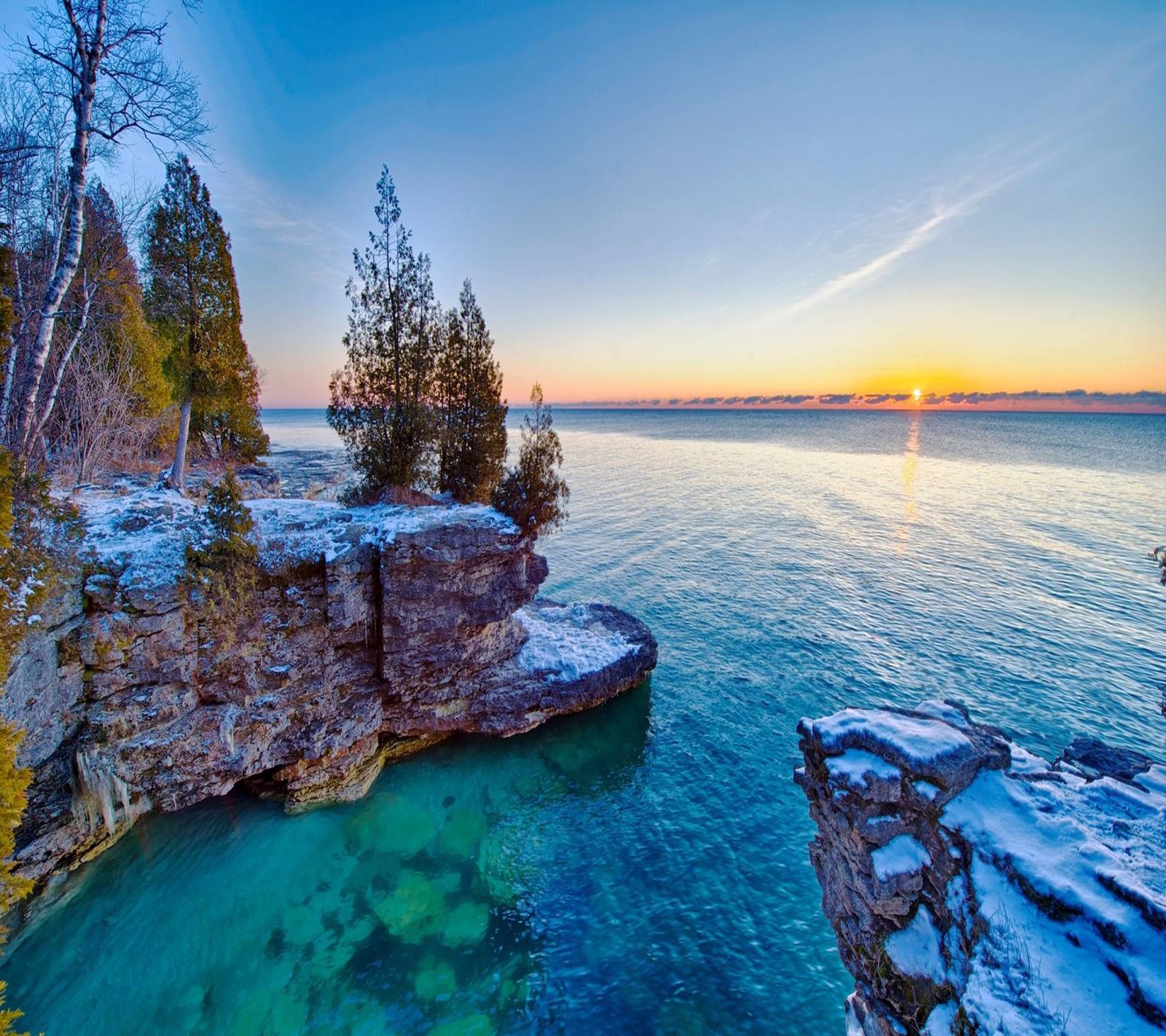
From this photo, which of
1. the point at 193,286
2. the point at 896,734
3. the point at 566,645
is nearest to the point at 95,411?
the point at 193,286

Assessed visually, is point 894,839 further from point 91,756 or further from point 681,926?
point 91,756

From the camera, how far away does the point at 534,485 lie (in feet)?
65.0

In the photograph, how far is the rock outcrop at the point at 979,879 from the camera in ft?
18.1

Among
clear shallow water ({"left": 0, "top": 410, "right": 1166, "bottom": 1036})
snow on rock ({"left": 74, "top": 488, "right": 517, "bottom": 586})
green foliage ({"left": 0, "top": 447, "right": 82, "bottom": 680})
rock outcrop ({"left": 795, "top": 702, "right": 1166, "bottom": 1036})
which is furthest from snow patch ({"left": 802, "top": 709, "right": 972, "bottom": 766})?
green foliage ({"left": 0, "top": 447, "right": 82, "bottom": 680})

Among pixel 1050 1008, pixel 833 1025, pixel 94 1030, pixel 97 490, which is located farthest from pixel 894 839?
pixel 97 490

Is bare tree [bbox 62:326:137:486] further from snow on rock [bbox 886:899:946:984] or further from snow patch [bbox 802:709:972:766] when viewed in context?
snow on rock [bbox 886:899:946:984]

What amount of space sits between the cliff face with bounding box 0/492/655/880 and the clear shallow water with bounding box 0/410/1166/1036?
1.44 meters

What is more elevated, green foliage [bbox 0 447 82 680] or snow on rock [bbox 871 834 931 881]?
green foliage [bbox 0 447 82 680]

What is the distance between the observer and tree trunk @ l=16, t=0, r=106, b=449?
35.7ft

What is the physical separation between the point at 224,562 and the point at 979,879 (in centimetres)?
1759

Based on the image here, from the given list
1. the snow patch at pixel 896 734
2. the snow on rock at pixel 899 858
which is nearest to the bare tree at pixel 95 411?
the snow patch at pixel 896 734

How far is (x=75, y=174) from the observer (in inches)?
446

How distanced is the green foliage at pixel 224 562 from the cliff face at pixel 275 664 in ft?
0.48

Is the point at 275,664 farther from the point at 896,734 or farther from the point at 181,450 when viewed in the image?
the point at 896,734
